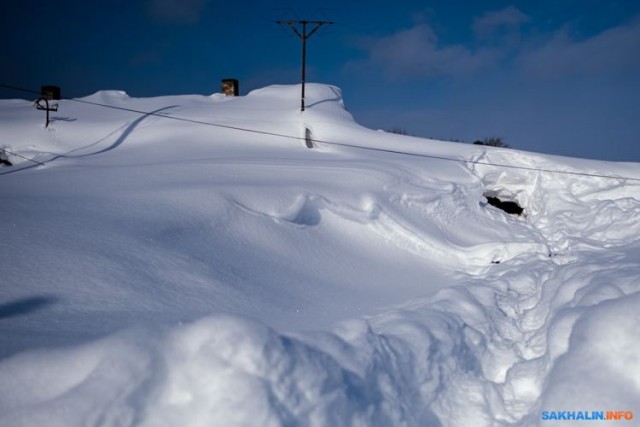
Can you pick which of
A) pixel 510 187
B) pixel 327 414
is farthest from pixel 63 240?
pixel 510 187

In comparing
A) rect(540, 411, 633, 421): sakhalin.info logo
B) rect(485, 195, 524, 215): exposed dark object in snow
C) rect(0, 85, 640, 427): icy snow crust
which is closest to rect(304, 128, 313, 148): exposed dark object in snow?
rect(0, 85, 640, 427): icy snow crust

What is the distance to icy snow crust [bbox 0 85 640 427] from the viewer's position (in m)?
1.56

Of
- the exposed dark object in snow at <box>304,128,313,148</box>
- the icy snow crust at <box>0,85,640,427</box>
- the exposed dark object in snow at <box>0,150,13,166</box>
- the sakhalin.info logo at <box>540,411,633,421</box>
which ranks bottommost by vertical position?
the sakhalin.info logo at <box>540,411,633,421</box>

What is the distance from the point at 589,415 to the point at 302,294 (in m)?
2.20

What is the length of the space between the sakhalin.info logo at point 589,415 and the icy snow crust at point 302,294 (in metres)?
0.04

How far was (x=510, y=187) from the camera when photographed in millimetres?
7984

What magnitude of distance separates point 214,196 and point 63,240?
65.8 inches

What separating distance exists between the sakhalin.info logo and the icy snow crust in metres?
0.04

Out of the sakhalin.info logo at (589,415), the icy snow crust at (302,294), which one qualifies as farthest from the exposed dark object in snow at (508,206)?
the sakhalin.info logo at (589,415)

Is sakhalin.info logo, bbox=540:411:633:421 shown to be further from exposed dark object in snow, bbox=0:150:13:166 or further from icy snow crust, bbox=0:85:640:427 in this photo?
exposed dark object in snow, bbox=0:150:13:166

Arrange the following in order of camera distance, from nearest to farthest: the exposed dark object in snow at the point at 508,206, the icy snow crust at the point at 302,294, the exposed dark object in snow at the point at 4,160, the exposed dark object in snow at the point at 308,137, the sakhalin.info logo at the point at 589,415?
the icy snow crust at the point at 302,294 → the sakhalin.info logo at the point at 589,415 → the exposed dark object in snow at the point at 4,160 → the exposed dark object in snow at the point at 508,206 → the exposed dark object in snow at the point at 308,137

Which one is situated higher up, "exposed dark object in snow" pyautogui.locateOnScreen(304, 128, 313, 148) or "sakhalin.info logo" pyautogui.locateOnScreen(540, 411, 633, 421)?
"exposed dark object in snow" pyautogui.locateOnScreen(304, 128, 313, 148)

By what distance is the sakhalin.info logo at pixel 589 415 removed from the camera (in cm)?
188

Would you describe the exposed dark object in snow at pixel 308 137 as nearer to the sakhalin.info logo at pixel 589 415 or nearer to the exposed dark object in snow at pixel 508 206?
the exposed dark object in snow at pixel 508 206
